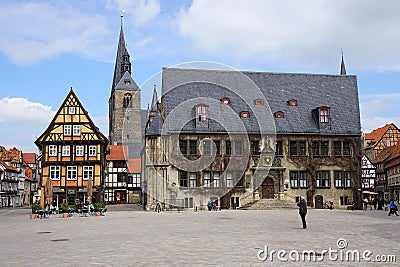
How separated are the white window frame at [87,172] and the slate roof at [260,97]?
8.44 m

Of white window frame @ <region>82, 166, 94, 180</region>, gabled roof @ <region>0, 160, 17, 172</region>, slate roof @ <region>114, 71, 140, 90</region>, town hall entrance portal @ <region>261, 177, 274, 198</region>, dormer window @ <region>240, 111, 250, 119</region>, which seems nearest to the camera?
town hall entrance portal @ <region>261, 177, 274, 198</region>

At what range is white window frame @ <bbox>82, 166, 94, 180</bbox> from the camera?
1996 inches

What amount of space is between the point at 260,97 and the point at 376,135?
51348 mm

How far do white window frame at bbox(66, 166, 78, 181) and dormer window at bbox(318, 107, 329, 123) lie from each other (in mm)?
26539

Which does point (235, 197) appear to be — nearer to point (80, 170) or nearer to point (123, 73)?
point (80, 170)

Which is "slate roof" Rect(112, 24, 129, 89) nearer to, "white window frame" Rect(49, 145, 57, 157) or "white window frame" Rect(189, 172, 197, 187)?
"white window frame" Rect(49, 145, 57, 157)

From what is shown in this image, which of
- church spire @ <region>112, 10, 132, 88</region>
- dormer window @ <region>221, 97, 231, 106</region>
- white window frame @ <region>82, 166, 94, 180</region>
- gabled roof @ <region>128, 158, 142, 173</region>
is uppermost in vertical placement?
church spire @ <region>112, 10, 132, 88</region>

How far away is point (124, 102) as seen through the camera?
112188 millimetres

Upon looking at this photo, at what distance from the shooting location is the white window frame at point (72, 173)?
1980 inches

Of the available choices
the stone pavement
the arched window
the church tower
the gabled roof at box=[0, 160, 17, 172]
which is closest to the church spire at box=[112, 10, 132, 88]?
the church tower

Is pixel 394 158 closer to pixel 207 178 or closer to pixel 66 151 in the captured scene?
pixel 207 178

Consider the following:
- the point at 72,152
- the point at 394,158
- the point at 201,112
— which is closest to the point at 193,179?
the point at 201,112

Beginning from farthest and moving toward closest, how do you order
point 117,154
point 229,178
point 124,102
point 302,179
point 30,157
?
point 124,102 → point 30,157 → point 117,154 → point 302,179 → point 229,178

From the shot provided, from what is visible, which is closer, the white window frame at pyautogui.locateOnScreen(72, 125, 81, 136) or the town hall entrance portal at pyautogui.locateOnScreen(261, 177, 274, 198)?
the town hall entrance portal at pyautogui.locateOnScreen(261, 177, 274, 198)
